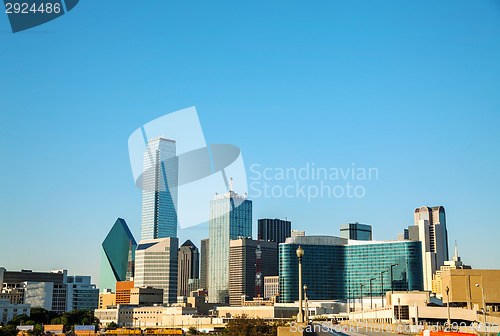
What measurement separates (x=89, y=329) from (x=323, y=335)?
525 feet

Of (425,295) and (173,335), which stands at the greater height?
(425,295)

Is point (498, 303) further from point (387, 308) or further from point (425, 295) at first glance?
point (387, 308)

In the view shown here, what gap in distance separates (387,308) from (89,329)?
4087 inches

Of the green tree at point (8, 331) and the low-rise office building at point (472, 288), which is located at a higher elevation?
the low-rise office building at point (472, 288)

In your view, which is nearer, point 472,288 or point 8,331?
point 472,288

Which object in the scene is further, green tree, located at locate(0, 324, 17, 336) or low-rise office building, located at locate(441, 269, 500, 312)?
green tree, located at locate(0, 324, 17, 336)

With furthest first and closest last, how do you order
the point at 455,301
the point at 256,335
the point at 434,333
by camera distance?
the point at 455,301, the point at 256,335, the point at 434,333

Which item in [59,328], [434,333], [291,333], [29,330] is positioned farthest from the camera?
[59,328]

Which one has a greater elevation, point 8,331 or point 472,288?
point 472,288

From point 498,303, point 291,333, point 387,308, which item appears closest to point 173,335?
point 387,308

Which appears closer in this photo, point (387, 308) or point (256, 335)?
point (256, 335)

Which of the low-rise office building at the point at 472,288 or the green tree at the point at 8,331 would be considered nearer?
the low-rise office building at the point at 472,288

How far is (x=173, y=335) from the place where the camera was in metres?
174

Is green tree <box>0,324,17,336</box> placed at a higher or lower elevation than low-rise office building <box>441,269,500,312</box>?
lower
